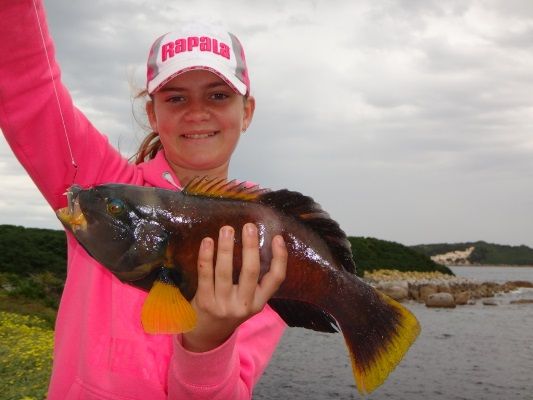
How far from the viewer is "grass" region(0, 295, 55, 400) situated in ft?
26.5

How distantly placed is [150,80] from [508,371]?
17.1 m

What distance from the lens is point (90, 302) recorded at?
10.8 feet

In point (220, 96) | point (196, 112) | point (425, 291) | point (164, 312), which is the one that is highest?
point (220, 96)

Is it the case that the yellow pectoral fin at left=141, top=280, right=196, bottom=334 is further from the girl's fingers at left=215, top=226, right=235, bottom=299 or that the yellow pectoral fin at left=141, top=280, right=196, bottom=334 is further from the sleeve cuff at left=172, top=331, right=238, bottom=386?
the sleeve cuff at left=172, top=331, right=238, bottom=386

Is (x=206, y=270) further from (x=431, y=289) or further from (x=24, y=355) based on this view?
(x=431, y=289)

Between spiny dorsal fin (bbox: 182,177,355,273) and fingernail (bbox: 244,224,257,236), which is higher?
spiny dorsal fin (bbox: 182,177,355,273)

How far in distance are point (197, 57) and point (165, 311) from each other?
61.8 inches

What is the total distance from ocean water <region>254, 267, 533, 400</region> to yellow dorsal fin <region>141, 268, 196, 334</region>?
12394 mm

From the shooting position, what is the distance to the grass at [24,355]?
8078 millimetres

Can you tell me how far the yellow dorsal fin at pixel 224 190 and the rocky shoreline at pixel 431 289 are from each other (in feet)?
96.5

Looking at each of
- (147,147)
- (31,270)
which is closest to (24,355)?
(147,147)

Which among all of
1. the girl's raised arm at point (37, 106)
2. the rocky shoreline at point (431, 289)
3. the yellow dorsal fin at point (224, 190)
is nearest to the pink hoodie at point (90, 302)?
the girl's raised arm at point (37, 106)

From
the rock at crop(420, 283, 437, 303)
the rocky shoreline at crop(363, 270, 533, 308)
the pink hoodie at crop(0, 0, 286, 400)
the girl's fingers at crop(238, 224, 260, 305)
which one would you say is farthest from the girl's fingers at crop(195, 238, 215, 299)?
the rock at crop(420, 283, 437, 303)

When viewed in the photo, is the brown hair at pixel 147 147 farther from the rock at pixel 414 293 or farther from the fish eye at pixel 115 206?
the rock at pixel 414 293
